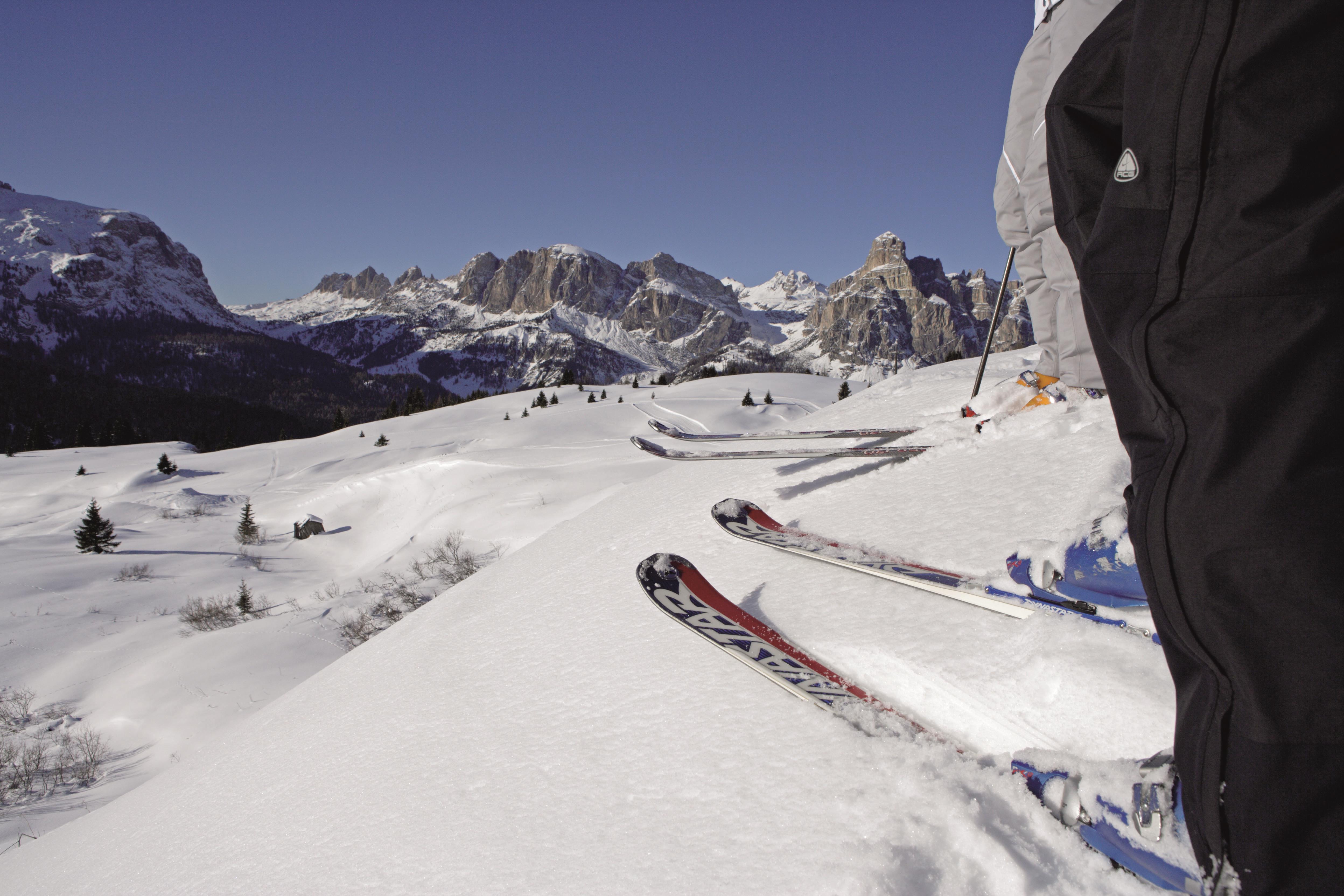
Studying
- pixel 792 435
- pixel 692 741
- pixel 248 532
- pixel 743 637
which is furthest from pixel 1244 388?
pixel 248 532

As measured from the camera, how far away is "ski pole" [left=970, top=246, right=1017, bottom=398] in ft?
13.8

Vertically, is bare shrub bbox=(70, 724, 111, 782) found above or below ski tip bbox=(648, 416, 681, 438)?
below

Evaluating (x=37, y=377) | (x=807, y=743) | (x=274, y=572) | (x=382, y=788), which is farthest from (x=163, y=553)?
(x=37, y=377)

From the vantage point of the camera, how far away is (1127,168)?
833 mm

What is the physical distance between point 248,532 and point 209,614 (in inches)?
386

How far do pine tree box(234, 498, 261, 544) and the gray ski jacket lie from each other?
19877 mm

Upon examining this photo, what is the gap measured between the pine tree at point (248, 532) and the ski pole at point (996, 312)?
1929 centimetres

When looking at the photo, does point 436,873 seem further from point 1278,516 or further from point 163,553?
point 163,553

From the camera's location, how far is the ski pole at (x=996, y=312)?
4.21m

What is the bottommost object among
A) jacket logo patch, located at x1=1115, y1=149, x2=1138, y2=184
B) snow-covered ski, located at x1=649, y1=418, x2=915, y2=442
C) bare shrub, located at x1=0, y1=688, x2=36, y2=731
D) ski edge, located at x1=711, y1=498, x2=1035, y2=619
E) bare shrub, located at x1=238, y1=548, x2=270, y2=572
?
bare shrub, located at x1=238, y1=548, x2=270, y2=572

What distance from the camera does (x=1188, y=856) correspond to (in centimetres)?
93

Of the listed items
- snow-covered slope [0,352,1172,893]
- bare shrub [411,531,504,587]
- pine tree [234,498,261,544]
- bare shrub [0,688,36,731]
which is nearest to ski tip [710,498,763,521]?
snow-covered slope [0,352,1172,893]

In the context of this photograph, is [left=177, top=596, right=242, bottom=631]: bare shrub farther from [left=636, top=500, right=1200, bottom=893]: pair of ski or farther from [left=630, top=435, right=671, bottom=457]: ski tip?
[left=636, top=500, right=1200, bottom=893]: pair of ski

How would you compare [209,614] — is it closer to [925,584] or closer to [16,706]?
[16,706]
